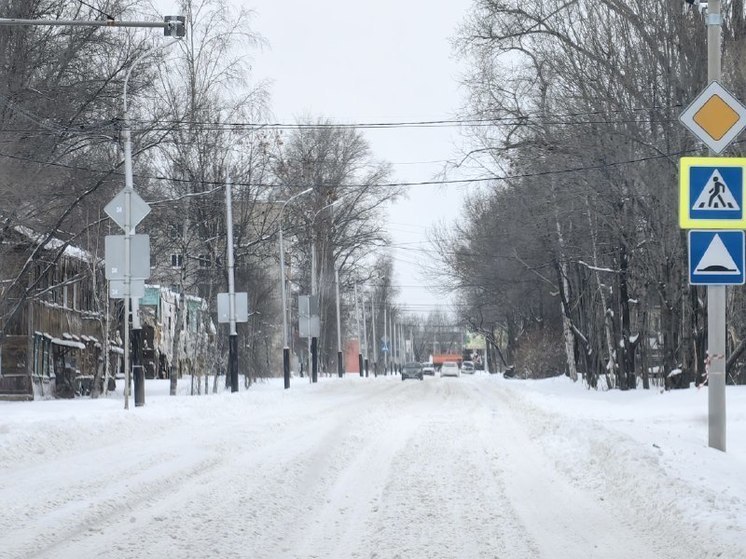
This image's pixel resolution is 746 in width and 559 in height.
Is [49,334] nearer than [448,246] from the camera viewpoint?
Yes

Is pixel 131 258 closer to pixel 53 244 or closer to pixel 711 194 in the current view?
pixel 53 244

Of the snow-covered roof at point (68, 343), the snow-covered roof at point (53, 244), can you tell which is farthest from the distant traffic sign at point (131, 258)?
the snow-covered roof at point (68, 343)

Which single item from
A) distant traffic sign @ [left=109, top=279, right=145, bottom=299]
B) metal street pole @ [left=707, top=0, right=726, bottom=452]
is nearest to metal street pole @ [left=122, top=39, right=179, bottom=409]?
distant traffic sign @ [left=109, top=279, right=145, bottom=299]

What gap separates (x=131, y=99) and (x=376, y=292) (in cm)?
8117

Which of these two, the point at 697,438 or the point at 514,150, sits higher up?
the point at 514,150

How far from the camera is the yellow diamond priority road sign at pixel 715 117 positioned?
1306 cm

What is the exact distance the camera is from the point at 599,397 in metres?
33.0

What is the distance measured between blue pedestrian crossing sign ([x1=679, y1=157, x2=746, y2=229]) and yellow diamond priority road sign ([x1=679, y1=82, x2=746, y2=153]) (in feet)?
1.29

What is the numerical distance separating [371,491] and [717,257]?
4.81 meters

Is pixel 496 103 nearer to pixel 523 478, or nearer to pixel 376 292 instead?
pixel 523 478

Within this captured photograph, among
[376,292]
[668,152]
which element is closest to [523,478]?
[668,152]

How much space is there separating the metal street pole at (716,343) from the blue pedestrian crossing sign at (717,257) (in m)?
0.19

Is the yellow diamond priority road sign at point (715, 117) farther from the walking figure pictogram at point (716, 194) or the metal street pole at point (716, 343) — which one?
the walking figure pictogram at point (716, 194)

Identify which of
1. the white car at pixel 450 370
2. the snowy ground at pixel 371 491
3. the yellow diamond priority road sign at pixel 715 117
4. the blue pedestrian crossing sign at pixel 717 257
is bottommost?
the white car at pixel 450 370
